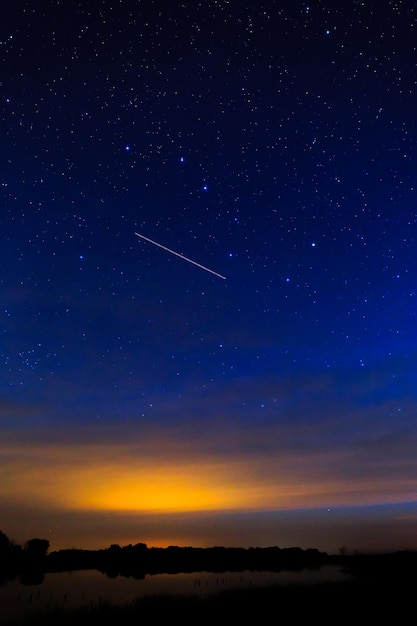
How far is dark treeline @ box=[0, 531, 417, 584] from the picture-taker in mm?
51938

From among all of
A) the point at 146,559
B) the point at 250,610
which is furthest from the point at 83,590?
the point at 146,559

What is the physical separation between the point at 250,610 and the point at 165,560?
46394 mm

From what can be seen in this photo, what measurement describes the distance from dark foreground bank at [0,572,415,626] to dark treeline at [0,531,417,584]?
2323 centimetres

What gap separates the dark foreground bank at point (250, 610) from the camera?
20.0 m

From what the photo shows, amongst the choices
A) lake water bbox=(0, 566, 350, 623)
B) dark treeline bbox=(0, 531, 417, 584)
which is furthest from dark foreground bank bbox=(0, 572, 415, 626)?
dark treeline bbox=(0, 531, 417, 584)

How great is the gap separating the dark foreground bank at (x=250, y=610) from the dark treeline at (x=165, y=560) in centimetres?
2323

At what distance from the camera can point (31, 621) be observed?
811 inches

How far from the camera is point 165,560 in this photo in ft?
213

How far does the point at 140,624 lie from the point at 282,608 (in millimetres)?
5633

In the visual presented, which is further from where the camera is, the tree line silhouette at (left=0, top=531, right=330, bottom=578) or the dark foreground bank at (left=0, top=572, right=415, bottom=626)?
the tree line silhouette at (left=0, top=531, right=330, bottom=578)

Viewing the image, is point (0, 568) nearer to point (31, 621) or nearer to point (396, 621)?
point (31, 621)

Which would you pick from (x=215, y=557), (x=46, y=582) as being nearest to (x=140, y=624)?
(x=46, y=582)

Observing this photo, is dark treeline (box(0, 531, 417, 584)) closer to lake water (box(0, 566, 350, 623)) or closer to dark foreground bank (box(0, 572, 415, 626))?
lake water (box(0, 566, 350, 623))

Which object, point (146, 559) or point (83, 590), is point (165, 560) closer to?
point (146, 559)
